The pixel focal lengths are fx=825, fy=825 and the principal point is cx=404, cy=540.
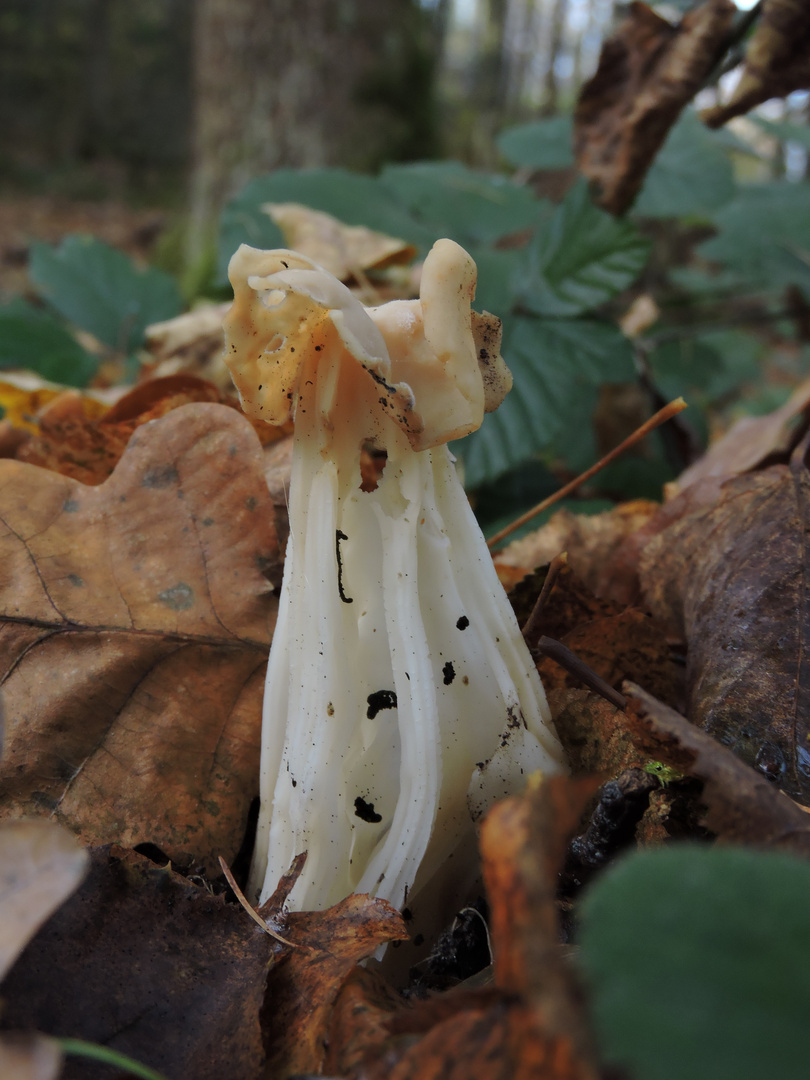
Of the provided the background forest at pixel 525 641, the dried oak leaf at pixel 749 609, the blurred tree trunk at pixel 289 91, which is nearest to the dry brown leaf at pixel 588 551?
the background forest at pixel 525 641

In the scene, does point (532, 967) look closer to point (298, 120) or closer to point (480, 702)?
point (480, 702)

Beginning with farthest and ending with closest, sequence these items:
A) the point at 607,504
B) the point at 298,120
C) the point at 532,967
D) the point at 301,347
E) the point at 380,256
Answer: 1. the point at 298,120
2. the point at 380,256
3. the point at 607,504
4. the point at 301,347
5. the point at 532,967

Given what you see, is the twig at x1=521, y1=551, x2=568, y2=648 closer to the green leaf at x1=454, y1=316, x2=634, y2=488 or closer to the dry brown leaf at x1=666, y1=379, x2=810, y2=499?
the dry brown leaf at x1=666, y1=379, x2=810, y2=499

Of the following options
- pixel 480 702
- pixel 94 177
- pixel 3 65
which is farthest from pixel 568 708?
pixel 3 65

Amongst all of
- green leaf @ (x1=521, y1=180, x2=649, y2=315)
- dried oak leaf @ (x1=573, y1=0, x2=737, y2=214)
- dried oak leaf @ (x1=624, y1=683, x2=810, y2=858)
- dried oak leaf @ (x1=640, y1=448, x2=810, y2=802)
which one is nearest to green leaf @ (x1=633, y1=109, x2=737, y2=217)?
dried oak leaf @ (x1=573, y1=0, x2=737, y2=214)

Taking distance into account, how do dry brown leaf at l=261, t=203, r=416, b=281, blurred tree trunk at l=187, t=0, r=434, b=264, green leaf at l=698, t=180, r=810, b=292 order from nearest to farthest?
1. dry brown leaf at l=261, t=203, r=416, b=281
2. green leaf at l=698, t=180, r=810, b=292
3. blurred tree trunk at l=187, t=0, r=434, b=264

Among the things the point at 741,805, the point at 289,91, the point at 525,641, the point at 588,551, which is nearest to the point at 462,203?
the point at 588,551

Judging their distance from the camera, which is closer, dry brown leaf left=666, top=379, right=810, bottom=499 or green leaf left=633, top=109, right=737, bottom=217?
dry brown leaf left=666, top=379, right=810, bottom=499
